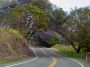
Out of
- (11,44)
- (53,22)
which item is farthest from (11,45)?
(53,22)

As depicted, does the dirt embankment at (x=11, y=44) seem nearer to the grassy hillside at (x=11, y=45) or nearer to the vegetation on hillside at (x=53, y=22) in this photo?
the grassy hillside at (x=11, y=45)

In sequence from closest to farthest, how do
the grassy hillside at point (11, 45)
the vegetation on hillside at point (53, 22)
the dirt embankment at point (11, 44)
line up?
the grassy hillside at point (11, 45) < the dirt embankment at point (11, 44) < the vegetation on hillside at point (53, 22)

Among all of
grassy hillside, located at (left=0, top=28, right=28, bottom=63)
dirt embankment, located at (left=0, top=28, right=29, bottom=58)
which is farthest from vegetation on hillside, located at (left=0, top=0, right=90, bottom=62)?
grassy hillside, located at (left=0, top=28, right=28, bottom=63)

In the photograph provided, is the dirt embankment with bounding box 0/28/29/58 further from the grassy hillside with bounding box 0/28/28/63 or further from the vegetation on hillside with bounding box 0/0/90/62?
the vegetation on hillside with bounding box 0/0/90/62

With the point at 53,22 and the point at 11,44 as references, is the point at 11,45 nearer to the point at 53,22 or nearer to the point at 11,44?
the point at 11,44

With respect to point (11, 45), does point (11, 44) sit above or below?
above

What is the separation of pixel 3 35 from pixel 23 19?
22239 mm

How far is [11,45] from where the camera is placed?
180 feet

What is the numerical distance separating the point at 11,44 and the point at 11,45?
295 millimetres

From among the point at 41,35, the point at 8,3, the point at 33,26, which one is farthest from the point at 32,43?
the point at 33,26

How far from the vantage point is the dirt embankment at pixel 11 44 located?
47.9m

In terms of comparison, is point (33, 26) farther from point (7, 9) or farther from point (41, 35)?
point (41, 35)

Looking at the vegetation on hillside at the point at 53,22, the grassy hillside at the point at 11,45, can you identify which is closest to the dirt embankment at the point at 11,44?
the grassy hillside at the point at 11,45

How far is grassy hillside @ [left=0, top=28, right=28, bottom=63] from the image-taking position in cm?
4674
